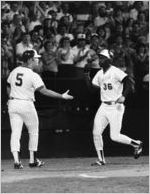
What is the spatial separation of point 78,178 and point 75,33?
22.7 ft

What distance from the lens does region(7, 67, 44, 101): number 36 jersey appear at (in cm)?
1266

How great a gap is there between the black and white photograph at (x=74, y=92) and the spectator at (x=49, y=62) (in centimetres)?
2

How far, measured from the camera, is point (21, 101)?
42.1 ft

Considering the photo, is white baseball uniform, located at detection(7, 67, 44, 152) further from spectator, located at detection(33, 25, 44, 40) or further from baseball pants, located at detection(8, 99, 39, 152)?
spectator, located at detection(33, 25, 44, 40)

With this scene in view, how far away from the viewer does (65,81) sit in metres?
15.7

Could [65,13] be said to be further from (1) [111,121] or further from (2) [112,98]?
(1) [111,121]

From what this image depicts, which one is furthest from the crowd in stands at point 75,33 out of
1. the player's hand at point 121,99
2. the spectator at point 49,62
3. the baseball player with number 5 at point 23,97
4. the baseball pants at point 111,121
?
the player's hand at point 121,99

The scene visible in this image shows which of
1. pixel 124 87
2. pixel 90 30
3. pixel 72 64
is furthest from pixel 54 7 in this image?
pixel 124 87

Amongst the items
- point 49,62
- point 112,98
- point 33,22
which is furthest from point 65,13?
point 112,98

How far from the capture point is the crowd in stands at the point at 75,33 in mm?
15750

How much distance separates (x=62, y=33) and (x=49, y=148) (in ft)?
9.61

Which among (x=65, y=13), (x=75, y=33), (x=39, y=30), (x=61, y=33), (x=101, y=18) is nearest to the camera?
(x=39, y=30)

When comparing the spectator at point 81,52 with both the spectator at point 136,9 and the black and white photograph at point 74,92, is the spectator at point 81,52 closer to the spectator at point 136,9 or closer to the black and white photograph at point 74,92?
the black and white photograph at point 74,92

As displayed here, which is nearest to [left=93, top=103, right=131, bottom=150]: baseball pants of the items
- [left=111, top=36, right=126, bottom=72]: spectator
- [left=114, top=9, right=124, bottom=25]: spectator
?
[left=111, top=36, right=126, bottom=72]: spectator
